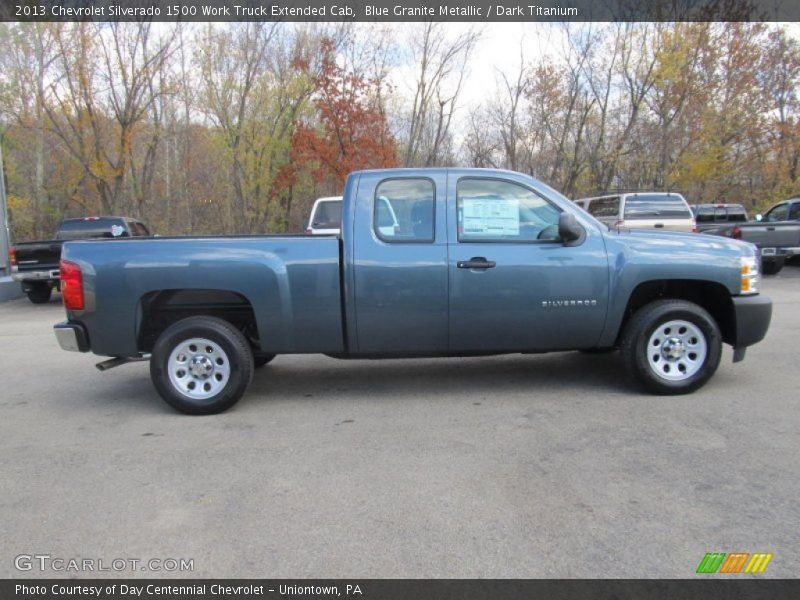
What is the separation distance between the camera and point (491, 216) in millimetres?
5234

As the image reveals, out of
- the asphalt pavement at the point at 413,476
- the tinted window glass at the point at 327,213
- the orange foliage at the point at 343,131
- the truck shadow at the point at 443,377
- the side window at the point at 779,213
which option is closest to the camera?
the asphalt pavement at the point at 413,476

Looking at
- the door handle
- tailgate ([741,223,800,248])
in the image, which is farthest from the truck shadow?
tailgate ([741,223,800,248])

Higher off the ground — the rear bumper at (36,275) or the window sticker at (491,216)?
the window sticker at (491,216)

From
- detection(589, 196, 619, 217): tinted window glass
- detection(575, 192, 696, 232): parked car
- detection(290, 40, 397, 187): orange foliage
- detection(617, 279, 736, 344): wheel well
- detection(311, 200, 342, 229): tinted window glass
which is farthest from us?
detection(290, 40, 397, 187): orange foliage

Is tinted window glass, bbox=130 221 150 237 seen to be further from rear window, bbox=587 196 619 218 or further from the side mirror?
the side mirror

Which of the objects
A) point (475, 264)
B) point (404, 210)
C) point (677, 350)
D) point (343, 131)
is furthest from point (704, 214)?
point (404, 210)

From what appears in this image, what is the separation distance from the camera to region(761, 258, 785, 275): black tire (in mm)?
14836

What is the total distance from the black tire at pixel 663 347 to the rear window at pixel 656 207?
10166mm

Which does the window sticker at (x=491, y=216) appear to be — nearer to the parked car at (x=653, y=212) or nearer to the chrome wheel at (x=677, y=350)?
the chrome wheel at (x=677, y=350)

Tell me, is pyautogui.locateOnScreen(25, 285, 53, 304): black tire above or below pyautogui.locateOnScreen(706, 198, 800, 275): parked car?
below

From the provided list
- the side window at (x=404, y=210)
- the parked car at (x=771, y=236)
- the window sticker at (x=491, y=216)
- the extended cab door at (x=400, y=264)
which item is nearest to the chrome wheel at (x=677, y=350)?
the window sticker at (x=491, y=216)

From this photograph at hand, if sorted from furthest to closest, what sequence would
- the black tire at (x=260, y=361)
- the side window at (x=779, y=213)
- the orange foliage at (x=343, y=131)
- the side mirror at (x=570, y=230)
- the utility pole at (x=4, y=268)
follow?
the orange foliage at (x=343, y=131) < the side window at (x=779, y=213) < the utility pole at (x=4, y=268) < the black tire at (x=260, y=361) < the side mirror at (x=570, y=230)

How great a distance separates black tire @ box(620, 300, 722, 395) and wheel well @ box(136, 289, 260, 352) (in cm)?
330

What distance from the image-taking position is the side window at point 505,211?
17.1 ft
